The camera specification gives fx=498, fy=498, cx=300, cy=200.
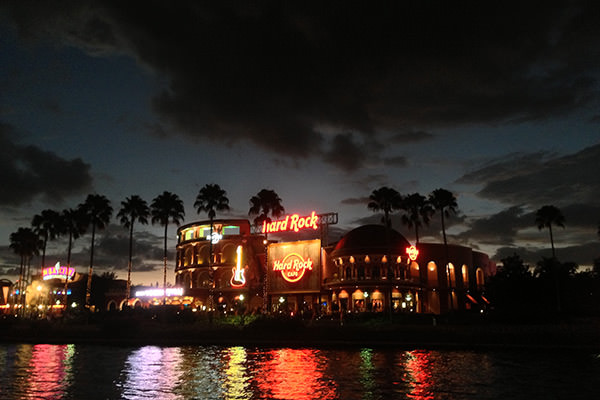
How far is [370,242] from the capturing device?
69812mm

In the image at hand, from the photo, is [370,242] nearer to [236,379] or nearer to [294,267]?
[294,267]

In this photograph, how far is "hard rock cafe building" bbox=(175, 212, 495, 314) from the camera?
69.2 m

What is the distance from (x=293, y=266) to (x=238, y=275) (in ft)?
33.6

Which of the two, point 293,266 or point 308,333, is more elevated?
point 293,266

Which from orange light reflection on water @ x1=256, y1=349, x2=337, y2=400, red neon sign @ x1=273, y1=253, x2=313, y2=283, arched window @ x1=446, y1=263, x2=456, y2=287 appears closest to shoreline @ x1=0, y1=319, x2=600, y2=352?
orange light reflection on water @ x1=256, y1=349, x2=337, y2=400

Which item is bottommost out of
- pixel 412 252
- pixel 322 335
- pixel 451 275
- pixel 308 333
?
pixel 322 335

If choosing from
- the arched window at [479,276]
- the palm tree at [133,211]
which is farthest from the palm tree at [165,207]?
the arched window at [479,276]

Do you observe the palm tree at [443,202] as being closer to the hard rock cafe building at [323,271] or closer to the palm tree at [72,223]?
the hard rock cafe building at [323,271]

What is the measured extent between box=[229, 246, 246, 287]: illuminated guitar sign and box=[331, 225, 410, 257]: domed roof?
17222 millimetres

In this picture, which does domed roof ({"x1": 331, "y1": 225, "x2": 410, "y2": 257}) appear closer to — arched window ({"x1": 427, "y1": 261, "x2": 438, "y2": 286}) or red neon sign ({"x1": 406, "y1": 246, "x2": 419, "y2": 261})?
red neon sign ({"x1": 406, "y1": 246, "x2": 419, "y2": 261})

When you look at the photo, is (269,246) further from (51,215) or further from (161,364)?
(161,364)

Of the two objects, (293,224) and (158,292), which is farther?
(158,292)

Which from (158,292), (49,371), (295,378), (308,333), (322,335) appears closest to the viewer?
(295,378)

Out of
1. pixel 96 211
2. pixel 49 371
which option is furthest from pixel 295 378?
pixel 96 211
